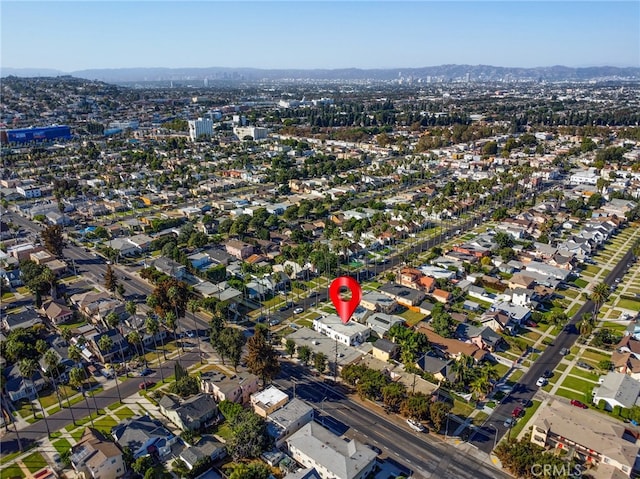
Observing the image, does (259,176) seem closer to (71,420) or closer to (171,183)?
(171,183)

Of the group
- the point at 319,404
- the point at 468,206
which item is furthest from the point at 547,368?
the point at 468,206

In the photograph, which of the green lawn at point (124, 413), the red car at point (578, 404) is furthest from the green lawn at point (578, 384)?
the green lawn at point (124, 413)

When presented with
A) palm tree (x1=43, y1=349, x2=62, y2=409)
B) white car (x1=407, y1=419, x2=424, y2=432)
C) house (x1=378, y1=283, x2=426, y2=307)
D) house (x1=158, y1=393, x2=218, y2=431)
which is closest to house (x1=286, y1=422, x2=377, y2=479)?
white car (x1=407, y1=419, x2=424, y2=432)

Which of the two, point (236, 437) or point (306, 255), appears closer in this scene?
Result: point (236, 437)

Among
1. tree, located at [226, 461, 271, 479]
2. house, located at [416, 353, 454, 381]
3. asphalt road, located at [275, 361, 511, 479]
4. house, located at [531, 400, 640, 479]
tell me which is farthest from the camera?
house, located at [416, 353, 454, 381]

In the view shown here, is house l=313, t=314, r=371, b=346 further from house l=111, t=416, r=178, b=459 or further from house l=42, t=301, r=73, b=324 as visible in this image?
house l=42, t=301, r=73, b=324

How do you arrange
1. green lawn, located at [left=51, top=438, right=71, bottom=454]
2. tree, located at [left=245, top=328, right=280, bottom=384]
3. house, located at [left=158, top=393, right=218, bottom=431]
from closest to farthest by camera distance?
green lawn, located at [left=51, top=438, right=71, bottom=454], house, located at [left=158, top=393, right=218, bottom=431], tree, located at [left=245, top=328, right=280, bottom=384]
